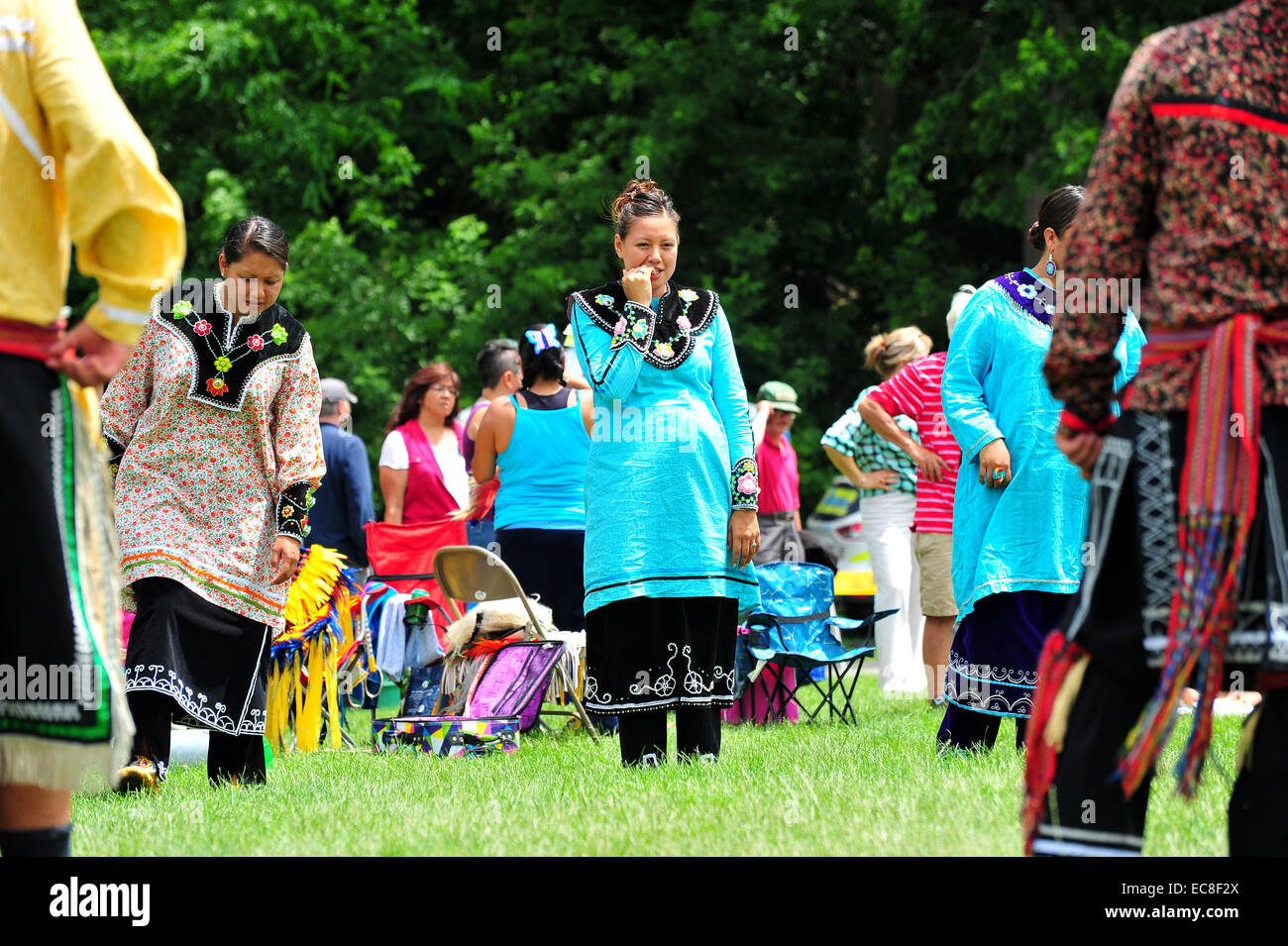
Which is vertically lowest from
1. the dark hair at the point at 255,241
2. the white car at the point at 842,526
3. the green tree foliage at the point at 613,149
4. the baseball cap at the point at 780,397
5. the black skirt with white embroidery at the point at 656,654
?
the white car at the point at 842,526

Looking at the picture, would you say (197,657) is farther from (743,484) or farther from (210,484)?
(743,484)

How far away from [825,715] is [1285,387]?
20.6 ft

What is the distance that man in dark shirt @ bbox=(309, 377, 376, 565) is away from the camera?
30.2ft

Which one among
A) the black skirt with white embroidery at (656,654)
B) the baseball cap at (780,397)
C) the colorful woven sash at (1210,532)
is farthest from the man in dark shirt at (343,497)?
the colorful woven sash at (1210,532)

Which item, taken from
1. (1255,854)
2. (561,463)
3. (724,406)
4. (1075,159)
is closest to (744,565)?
(724,406)

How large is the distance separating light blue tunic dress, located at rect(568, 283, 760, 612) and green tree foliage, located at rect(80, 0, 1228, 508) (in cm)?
1035

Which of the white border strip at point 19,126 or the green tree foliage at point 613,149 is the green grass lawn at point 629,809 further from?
the green tree foliage at point 613,149

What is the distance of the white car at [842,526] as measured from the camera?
51.6 ft

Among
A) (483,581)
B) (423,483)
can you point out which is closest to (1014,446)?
(483,581)

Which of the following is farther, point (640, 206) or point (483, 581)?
point (483, 581)

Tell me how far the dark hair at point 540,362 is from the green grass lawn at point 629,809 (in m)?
2.55

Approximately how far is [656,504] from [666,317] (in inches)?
26.4

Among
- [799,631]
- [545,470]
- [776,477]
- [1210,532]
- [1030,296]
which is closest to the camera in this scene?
[1210,532]

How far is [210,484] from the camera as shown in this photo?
5.37m
